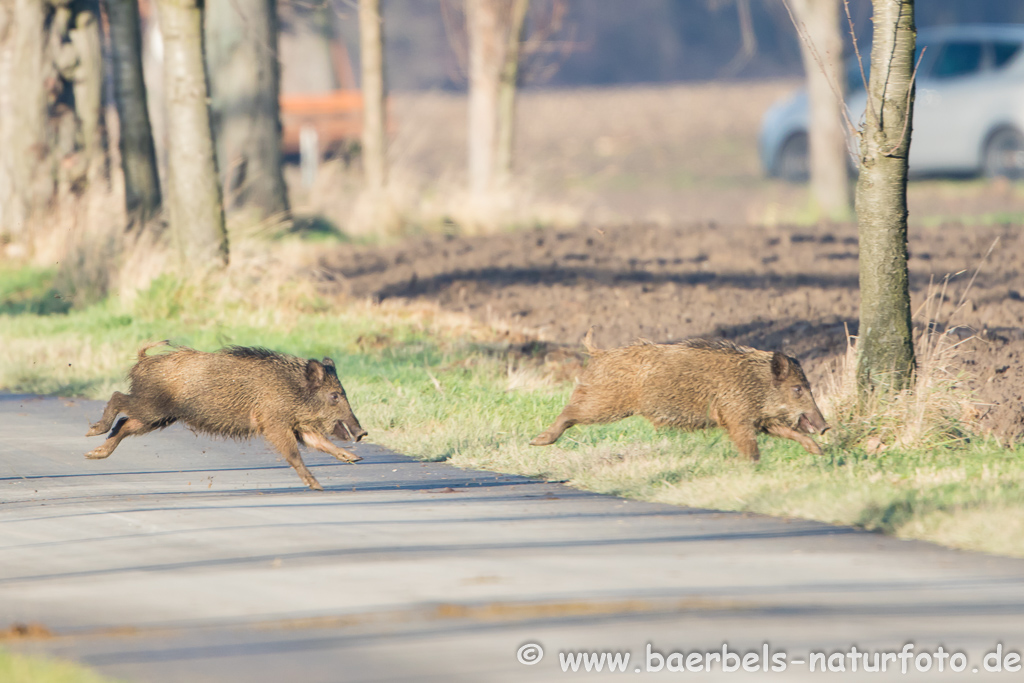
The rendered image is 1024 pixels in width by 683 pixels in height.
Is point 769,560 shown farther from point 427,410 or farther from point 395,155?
point 395,155

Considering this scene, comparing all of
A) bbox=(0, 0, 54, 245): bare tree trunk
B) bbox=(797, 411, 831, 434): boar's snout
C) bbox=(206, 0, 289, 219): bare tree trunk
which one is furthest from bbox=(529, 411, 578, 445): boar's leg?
bbox=(206, 0, 289, 219): bare tree trunk

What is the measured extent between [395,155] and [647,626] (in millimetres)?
18622

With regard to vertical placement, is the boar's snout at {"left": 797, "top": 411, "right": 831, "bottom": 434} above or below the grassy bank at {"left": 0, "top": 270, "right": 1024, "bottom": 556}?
above

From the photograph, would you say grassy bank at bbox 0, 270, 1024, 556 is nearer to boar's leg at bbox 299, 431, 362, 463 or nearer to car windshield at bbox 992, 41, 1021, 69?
boar's leg at bbox 299, 431, 362, 463

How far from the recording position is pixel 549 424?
867cm

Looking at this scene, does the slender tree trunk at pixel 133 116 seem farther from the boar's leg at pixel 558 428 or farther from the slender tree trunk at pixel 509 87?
the boar's leg at pixel 558 428

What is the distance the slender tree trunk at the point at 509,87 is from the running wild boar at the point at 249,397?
45.5 feet

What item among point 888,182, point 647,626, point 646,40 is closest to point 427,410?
point 888,182

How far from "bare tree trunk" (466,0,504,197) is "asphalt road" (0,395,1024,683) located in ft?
47.6

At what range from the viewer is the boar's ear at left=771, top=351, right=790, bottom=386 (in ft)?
24.5

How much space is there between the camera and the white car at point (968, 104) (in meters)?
22.5

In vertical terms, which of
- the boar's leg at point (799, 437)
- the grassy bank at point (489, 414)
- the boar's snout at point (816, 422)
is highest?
the boar's snout at point (816, 422)

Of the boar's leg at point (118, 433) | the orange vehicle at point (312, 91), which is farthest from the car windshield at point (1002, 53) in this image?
the boar's leg at point (118, 433)

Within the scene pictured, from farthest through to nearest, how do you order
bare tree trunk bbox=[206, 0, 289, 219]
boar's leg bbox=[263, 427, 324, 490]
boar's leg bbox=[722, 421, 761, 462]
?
bare tree trunk bbox=[206, 0, 289, 219]
boar's leg bbox=[722, 421, 761, 462]
boar's leg bbox=[263, 427, 324, 490]
